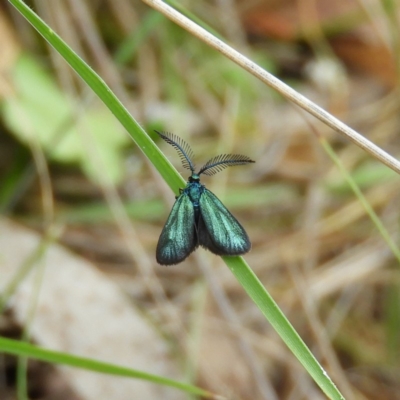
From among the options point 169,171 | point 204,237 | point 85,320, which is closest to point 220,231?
point 204,237

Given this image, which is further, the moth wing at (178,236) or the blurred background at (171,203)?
the blurred background at (171,203)

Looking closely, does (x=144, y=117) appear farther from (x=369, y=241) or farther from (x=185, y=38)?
(x=369, y=241)

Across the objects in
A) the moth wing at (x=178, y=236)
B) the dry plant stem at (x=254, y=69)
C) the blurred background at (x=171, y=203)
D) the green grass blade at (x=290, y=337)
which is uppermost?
the blurred background at (x=171, y=203)

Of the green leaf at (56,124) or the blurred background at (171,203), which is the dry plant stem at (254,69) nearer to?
the blurred background at (171,203)

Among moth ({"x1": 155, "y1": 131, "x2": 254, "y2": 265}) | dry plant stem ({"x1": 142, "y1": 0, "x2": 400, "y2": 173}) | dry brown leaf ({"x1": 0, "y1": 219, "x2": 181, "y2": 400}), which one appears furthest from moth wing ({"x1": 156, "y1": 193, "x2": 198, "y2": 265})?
dry brown leaf ({"x1": 0, "y1": 219, "x2": 181, "y2": 400})

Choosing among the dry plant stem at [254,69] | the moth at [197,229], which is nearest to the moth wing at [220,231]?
the moth at [197,229]
